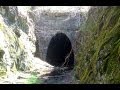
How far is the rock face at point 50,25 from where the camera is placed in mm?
17438

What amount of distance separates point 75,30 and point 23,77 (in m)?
7.22

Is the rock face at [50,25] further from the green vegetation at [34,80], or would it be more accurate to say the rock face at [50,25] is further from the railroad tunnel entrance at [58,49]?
the green vegetation at [34,80]

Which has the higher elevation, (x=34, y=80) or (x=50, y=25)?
(x=50, y=25)

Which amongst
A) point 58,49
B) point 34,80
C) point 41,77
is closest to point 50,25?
point 58,49

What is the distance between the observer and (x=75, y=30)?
57.5 feet

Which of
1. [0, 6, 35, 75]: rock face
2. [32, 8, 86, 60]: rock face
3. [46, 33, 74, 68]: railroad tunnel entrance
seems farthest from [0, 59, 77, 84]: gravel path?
[46, 33, 74, 68]: railroad tunnel entrance

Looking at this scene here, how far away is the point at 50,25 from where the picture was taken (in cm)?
1773

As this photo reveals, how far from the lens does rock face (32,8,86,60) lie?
17.4 meters

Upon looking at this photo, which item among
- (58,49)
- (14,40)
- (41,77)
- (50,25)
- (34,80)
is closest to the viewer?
(34,80)

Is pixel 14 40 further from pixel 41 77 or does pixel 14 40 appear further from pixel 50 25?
pixel 50 25
